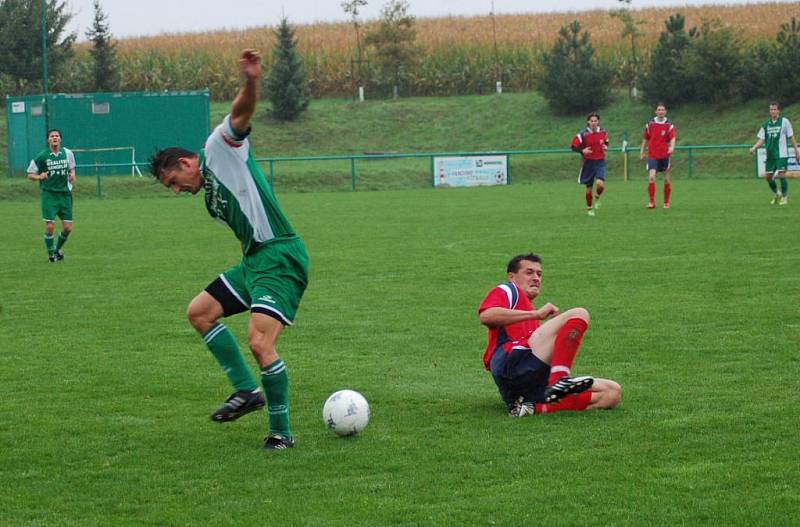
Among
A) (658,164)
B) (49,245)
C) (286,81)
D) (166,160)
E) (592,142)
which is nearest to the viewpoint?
(166,160)

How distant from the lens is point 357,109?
179ft

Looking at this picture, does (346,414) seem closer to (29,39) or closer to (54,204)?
(54,204)

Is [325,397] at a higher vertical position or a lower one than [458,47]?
lower

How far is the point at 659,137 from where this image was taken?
81.6 feet

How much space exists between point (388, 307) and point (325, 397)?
418 centimetres

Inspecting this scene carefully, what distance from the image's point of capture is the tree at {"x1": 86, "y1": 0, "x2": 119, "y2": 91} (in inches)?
1951

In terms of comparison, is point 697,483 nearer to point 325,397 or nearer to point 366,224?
point 325,397

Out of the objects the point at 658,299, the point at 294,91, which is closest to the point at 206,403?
the point at 658,299

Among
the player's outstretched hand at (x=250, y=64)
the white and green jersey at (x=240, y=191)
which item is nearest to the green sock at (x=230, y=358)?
the white and green jersey at (x=240, y=191)

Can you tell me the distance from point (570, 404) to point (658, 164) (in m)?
18.7

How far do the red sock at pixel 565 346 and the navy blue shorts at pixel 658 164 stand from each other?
59.7 feet

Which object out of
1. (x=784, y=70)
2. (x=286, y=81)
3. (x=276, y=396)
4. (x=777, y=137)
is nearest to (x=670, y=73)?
(x=784, y=70)

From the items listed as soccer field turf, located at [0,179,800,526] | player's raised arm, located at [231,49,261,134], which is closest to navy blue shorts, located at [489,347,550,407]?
soccer field turf, located at [0,179,800,526]

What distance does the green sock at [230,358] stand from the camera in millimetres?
6773
